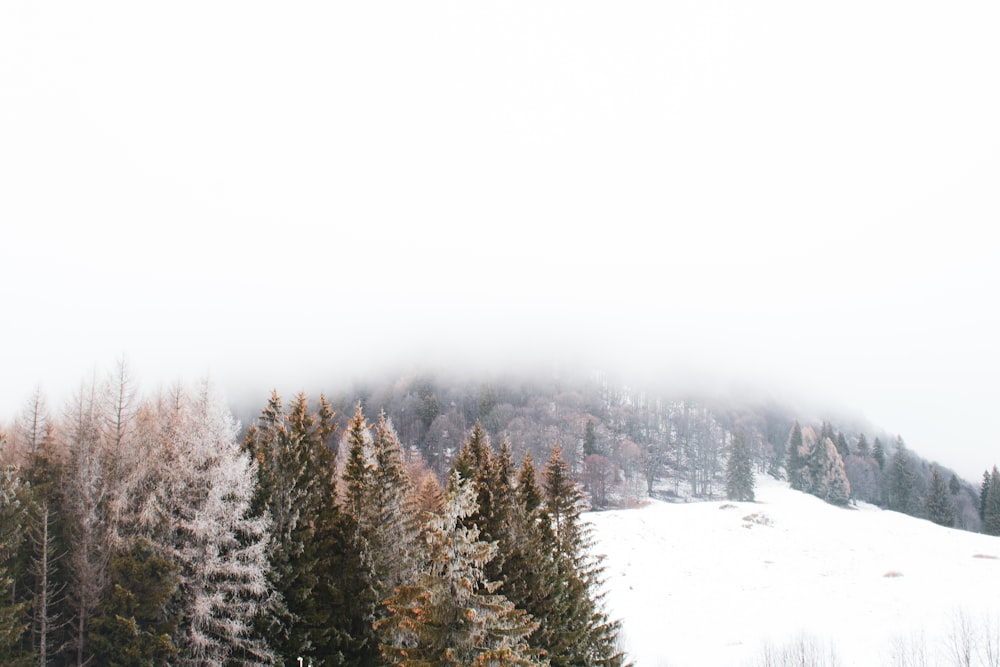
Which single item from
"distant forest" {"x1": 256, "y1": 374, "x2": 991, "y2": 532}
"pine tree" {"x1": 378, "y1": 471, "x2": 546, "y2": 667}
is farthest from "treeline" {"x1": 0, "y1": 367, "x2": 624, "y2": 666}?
"distant forest" {"x1": 256, "y1": 374, "x2": 991, "y2": 532}

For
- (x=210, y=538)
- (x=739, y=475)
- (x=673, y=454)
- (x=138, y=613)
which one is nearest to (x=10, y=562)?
(x=138, y=613)

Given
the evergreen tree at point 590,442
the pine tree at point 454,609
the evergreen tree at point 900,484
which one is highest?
the pine tree at point 454,609

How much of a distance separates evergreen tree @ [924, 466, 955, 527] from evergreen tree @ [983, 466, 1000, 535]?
578 cm

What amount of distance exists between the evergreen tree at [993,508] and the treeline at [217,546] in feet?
386

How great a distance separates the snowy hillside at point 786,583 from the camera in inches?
1549

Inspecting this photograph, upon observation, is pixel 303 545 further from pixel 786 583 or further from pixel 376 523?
pixel 786 583

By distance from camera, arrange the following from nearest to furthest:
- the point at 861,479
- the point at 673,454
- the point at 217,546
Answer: the point at 217,546 → the point at 861,479 → the point at 673,454

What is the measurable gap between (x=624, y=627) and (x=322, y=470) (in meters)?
33.2

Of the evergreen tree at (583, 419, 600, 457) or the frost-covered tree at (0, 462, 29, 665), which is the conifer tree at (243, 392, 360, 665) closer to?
the frost-covered tree at (0, 462, 29, 665)

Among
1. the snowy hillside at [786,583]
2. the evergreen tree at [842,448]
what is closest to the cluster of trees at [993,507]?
the snowy hillside at [786,583]

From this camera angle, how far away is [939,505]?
367 feet

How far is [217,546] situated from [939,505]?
141 metres

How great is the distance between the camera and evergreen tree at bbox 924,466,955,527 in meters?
110

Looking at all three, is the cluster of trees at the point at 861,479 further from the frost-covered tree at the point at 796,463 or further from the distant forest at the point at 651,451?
the distant forest at the point at 651,451
